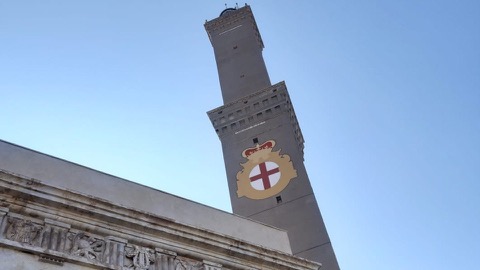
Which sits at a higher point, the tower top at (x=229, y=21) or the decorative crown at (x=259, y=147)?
the tower top at (x=229, y=21)

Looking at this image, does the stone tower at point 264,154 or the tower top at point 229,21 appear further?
the tower top at point 229,21

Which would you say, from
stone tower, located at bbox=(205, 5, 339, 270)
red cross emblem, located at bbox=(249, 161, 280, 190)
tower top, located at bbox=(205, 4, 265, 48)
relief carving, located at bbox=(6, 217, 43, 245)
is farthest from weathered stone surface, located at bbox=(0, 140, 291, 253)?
tower top, located at bbox=(205, 4, 265, 48)

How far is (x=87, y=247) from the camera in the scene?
10656 millimetres

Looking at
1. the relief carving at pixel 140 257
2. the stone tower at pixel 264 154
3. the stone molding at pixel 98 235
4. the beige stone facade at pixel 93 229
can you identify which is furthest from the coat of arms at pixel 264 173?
the relief carving at pixel 140 257

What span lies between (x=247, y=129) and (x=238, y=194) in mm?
4491

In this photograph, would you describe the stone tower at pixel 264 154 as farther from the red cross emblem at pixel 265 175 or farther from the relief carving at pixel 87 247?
the relief carving at pixel 87 247

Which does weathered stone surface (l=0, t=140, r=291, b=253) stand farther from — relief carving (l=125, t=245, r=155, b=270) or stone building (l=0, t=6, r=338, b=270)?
relief carving (l=125, t=245, r=155, b=270)

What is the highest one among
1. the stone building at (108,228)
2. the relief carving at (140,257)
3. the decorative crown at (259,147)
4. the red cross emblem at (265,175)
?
the decorative crown at (259,147)

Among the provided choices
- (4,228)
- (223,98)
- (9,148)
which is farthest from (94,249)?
(223,98)

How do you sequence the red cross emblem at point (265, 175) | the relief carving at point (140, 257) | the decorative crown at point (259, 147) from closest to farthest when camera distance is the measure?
the relief carving at point (140, 257) → the red cross emblem at point (265, 175) → the decorative crown at point (259, 147)

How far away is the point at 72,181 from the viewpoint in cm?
1205

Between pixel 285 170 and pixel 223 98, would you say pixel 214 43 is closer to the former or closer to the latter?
pixel 223 98

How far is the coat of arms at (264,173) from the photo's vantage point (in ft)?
85.3

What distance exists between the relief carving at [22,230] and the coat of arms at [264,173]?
16.5 meters
